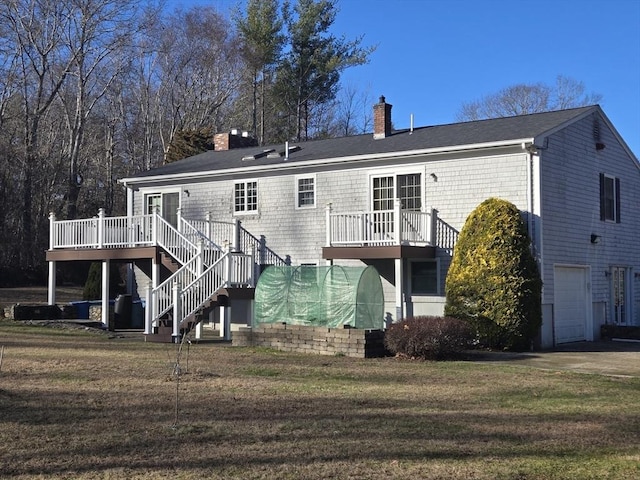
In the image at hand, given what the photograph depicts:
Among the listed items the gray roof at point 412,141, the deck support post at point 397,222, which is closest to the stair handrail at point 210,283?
the gray roof at point 412,141

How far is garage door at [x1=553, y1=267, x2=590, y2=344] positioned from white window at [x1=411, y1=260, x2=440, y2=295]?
3016 mm

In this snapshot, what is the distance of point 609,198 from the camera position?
848 inches

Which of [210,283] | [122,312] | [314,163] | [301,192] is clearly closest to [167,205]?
[122,312]

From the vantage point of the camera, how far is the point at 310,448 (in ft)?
23.2

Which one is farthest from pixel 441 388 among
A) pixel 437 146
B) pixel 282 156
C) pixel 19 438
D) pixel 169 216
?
pixel 169 216

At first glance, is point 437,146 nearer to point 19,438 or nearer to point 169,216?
point 169,216

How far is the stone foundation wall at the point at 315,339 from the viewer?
49.9ft

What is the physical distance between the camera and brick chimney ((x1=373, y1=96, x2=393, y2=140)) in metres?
22.4

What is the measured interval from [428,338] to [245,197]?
10.2 m

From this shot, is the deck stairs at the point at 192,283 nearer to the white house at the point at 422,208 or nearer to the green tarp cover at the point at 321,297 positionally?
the white house at the point at 422,208

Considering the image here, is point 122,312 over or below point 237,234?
below

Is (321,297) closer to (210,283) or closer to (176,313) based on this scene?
(210,283)

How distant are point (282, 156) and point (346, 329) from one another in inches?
356

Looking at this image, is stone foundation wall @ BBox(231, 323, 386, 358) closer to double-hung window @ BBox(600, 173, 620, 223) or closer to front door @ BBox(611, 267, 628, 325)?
double-hung window @ BBox(600, 173, 620, 223)
